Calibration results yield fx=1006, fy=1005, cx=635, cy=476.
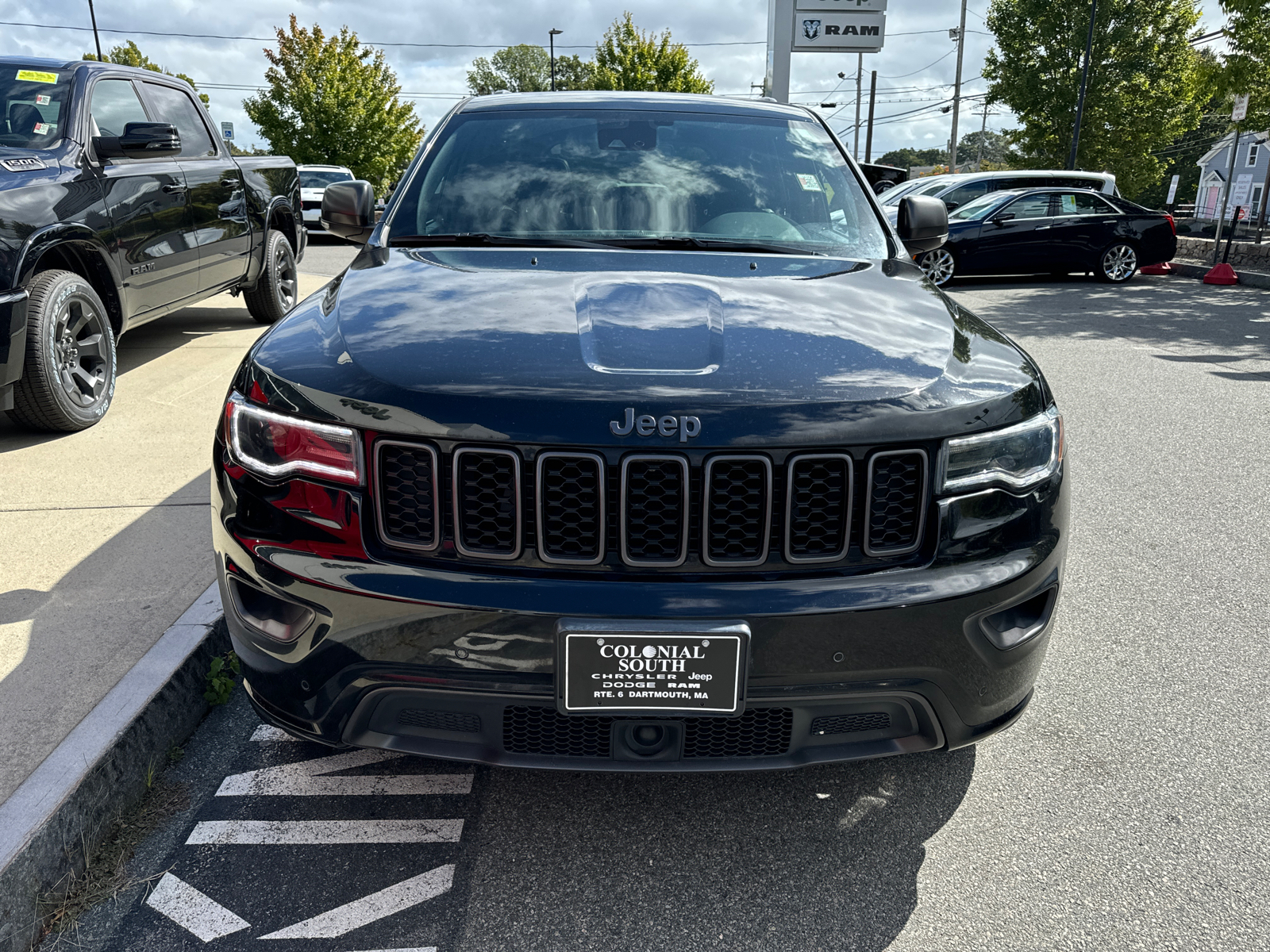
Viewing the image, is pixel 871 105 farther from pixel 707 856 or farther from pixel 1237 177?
pixel 707 856

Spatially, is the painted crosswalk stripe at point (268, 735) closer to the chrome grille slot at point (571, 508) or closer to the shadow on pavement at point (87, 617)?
the shadow on pavement at point (87, 617)

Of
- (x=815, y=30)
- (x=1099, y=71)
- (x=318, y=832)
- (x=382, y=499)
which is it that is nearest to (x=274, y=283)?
(x=318, y=832)

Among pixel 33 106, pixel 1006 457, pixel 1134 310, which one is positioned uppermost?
pixel 33 106

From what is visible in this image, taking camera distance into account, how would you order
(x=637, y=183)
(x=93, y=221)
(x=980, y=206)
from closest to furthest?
(x=637, y=183) → (x=93, y=221) → (x=980, y=206)

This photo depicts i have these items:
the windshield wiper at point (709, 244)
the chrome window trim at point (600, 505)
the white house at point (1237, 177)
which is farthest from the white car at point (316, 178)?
the white house at point (1237, 177)

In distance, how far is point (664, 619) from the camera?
75.5 inches

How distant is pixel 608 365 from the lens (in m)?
2.06

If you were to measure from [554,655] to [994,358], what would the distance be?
1249 millimetres

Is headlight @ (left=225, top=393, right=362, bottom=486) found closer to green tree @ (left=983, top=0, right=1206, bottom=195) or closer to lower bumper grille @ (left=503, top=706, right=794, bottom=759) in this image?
lower bumper grille @ (left=503, top=706, right=794, bottom=759)

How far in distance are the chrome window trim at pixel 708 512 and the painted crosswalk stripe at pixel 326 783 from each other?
3.43 feet

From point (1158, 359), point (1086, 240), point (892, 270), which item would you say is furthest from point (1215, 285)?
point (892, 270)

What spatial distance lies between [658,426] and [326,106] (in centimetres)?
4308

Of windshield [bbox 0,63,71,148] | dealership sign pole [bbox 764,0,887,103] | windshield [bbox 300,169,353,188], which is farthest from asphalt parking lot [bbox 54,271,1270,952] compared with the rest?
windshield [bbox 300,169,353,188]

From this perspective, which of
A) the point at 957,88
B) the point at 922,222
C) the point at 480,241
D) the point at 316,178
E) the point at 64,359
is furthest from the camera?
the point at 957,88
